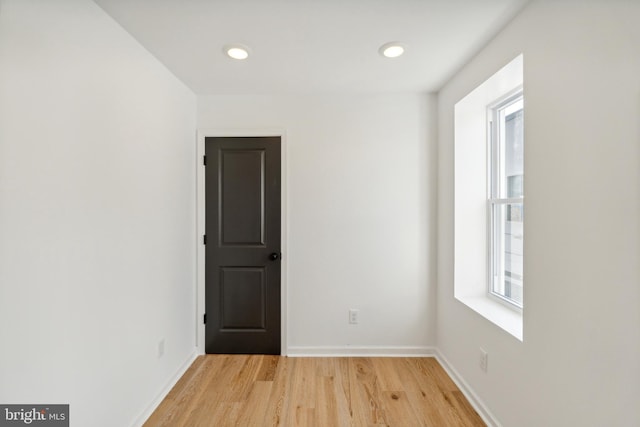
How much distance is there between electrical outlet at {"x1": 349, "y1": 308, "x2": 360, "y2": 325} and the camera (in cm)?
283

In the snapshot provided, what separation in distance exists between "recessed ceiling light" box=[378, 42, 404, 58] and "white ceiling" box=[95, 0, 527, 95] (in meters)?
0.04

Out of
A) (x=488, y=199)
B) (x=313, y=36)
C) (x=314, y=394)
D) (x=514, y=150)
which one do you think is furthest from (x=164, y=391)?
(x=514, y=150)

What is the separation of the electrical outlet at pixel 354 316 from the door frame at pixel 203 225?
59 centimetres

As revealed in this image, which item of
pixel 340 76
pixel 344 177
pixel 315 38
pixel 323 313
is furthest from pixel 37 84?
pixel 323 313

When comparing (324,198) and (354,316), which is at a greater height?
(324,198)

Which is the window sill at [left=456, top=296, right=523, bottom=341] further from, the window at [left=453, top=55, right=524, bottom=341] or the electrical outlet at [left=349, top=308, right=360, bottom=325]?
the electrical outlet at [left=349, top=308, right=360, bottom=325]

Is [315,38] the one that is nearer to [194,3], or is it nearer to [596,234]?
[194,3]

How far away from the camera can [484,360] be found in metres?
1.98

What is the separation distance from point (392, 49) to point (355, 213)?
135cm

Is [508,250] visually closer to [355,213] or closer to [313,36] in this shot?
[355,213]

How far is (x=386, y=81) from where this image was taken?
252cm

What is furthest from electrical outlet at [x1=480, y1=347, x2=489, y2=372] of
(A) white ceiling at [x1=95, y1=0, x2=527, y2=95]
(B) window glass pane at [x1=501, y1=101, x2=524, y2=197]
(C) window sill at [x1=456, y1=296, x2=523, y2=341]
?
(A) white ceiling at [x1=95, y1=0, x2=527, y2=95]

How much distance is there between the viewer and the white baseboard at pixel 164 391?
1.92 m

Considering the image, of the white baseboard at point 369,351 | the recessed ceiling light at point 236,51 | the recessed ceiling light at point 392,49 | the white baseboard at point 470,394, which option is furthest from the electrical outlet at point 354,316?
the recessed ceiling light at point 236,51
